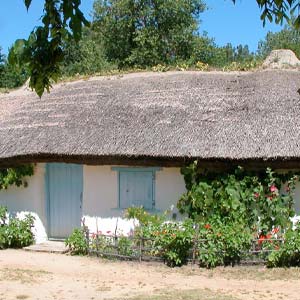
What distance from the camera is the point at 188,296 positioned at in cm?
754

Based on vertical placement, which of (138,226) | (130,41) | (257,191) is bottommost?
(138,226)

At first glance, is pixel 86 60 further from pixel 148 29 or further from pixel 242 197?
pixel 242 197

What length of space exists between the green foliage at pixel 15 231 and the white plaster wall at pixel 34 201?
145mm

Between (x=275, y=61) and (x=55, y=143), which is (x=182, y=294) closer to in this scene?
(x=55, y=143)

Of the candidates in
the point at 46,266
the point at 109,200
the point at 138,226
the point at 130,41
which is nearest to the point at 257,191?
the point at 138,226

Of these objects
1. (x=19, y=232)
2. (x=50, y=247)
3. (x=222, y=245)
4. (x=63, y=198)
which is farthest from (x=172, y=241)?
(x=19, y=232)

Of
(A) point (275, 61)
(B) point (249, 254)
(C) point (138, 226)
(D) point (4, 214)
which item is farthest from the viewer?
(A) point (275, 61)

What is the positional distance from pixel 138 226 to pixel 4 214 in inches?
123

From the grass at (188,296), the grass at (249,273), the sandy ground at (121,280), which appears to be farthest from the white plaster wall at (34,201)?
the grass at (188,296)

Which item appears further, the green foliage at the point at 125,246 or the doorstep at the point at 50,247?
the doorstep at the point at 50,247

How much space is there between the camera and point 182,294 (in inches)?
303

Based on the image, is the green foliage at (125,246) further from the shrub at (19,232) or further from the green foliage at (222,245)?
the shrub at (19,232)

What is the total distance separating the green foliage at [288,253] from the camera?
938 cm

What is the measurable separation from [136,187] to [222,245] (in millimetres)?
2465
